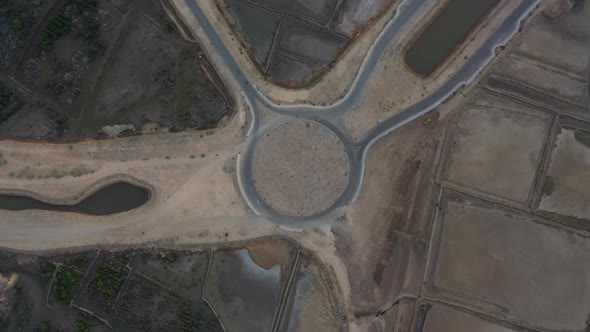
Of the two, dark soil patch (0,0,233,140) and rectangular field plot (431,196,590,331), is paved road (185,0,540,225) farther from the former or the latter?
rectangular field plot (431,196,590,331)

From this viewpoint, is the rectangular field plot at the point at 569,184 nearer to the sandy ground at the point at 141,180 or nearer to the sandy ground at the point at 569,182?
the sandy ground at the point at 569,182

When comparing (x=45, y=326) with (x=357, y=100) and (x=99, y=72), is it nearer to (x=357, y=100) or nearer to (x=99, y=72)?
(x=99, y=72)

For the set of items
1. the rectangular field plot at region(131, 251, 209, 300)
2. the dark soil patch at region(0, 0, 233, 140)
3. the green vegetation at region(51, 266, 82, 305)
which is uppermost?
the dark soil patch at region(0, 0, 233, 140)

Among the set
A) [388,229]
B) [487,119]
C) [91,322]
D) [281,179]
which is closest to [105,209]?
[91,322]

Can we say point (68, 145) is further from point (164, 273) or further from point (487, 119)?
point (487, 119)

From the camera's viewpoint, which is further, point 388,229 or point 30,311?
point 388,229

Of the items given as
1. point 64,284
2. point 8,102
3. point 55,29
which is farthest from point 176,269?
point 55,29

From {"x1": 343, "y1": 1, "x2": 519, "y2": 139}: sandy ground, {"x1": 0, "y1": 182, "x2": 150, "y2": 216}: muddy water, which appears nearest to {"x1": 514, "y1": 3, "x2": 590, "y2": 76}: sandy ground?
{"x1": 343, "y1": 1, "x2": 519, "y2": 139}: sandy ground
